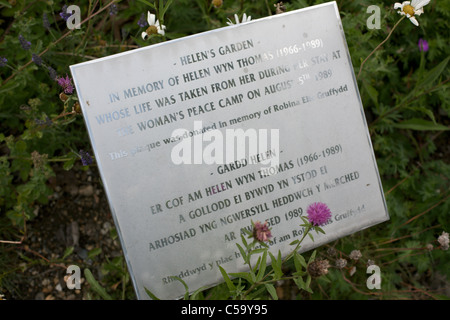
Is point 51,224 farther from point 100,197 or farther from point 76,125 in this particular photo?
point 76,125

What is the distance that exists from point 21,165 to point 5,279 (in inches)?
24.2

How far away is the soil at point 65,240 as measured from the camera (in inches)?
77.9

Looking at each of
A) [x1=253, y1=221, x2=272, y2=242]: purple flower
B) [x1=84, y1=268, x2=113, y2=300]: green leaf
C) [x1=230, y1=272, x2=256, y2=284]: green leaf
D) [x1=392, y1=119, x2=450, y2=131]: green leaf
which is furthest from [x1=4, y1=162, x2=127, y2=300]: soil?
[x1=392, y1=119, x2=450, y2=131]: green leaf

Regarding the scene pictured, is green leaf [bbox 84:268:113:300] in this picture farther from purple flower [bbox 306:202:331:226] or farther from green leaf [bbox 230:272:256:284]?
purple flower [bbox 306:202:331:226]

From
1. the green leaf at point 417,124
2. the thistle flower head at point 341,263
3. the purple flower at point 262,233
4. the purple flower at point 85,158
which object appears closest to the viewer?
the purple flower at point 262,233

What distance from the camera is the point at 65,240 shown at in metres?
2.06

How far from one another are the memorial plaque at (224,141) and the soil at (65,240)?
0.64 m

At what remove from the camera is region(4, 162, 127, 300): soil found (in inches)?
77.9

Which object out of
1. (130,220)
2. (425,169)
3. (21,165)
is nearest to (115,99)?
(130,220)

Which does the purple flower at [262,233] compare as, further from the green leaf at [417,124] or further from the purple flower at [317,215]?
the green leaf at [417,124]

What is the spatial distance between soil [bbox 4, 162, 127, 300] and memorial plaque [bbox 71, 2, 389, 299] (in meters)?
0.64

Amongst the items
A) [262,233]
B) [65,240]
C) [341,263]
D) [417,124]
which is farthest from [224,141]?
[417,124]

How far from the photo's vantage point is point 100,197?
214 centimetres

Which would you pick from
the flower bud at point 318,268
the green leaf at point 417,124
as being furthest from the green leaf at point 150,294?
the green leaf at point 417,124
